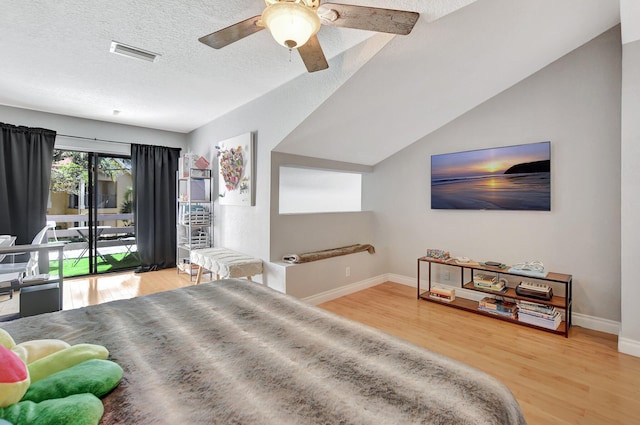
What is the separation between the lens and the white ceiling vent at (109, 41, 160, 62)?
241 centimetres

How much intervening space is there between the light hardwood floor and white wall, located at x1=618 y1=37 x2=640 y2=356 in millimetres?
252

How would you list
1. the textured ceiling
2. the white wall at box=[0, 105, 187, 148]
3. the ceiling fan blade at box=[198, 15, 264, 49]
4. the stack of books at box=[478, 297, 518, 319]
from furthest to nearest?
the white wall at box=[0, 105, 187, 148], the stack of books at box=[478, 297, 518, 319], the textured ceiling, the ceiling fan blade at box=[198, 15, 264, 49]

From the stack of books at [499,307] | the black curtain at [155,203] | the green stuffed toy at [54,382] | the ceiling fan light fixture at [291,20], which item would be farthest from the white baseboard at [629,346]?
the black curtain at [155,203]

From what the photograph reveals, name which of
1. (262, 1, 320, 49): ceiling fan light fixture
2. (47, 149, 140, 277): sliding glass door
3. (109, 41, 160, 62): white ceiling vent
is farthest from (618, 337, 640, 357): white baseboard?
(47, 149, 140, 277): sliding glass door

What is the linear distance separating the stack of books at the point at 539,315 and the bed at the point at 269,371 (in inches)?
89.1

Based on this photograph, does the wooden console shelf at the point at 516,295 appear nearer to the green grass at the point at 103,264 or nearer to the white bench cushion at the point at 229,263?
the white bench cushion at the point at 229,263

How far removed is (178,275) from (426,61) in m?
4.46

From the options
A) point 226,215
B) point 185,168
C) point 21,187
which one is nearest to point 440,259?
point 226,215

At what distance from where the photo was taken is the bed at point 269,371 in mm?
847

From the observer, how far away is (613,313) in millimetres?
2674

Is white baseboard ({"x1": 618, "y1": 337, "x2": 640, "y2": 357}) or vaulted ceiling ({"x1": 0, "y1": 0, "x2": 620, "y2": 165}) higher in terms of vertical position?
vaulted ceiling ({"x1": 0, "y1": 0, "x2": 620, "y2": 165})

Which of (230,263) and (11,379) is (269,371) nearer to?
(11,379)

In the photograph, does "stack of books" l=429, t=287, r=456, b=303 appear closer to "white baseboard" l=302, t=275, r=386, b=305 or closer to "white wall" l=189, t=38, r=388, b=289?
"white baseboard" l=302, t=275, r=386, b=305

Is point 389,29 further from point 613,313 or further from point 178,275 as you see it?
point 178,275
